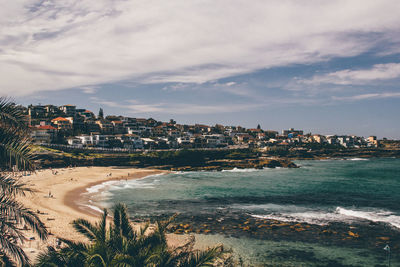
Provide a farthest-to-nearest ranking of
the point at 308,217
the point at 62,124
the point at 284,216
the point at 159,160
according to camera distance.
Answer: the point at 62,124
the point at 159,160
the point at 284,216
the point at 308,217

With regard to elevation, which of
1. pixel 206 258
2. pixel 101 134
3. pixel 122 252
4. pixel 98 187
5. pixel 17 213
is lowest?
pixel 98 187

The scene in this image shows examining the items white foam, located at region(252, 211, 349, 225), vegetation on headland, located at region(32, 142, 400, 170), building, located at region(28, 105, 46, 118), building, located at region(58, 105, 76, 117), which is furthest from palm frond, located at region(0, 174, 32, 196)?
building, located at region(58, 105, 76, 117)

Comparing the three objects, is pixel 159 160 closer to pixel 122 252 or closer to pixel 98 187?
pixel 98 187

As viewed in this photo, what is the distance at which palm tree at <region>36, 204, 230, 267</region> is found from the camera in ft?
28.5

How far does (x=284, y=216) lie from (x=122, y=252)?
27.4 meters

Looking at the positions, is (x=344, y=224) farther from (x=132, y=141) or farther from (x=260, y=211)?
(x=132, y=141)

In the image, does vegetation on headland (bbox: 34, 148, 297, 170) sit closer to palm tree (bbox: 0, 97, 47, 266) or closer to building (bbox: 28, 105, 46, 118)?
building (bbox: 28, 105, 46, 118)

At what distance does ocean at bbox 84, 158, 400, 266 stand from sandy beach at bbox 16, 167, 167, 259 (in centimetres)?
379

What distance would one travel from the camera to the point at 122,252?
9.89 meters

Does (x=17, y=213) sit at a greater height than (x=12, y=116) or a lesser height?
lesser

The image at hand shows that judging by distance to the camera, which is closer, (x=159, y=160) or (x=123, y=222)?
(x=123, y=222)

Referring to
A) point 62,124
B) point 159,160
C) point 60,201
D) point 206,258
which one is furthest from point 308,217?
point 62,124

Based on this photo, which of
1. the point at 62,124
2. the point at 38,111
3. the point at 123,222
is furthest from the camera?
the point at 38,111

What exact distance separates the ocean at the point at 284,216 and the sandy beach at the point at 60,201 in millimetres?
3790
